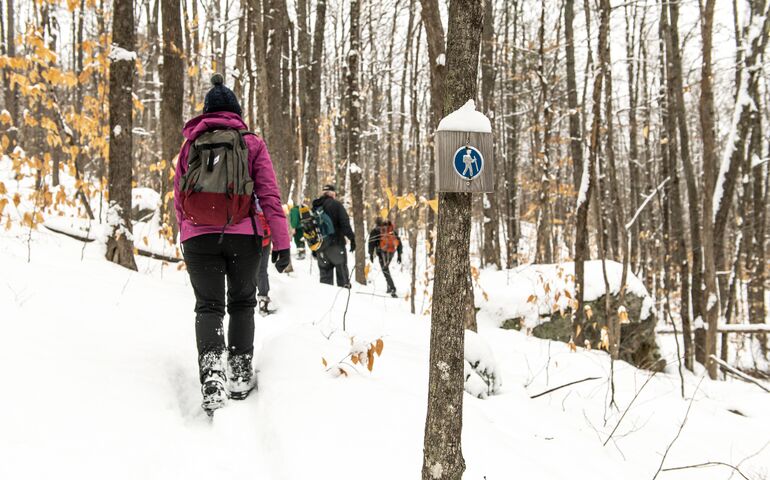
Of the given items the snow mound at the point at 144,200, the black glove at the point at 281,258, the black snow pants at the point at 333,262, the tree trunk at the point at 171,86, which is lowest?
the black snow pants at the point at 333,262

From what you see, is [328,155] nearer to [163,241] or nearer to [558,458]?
[163,241]

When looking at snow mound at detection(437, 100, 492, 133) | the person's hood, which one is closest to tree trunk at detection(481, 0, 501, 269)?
the person's hood

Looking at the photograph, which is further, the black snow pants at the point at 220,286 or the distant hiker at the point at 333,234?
the distant hiker at the point at 333,234

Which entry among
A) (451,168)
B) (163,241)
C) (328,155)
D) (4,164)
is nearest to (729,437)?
(451,168)

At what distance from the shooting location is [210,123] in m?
2.67

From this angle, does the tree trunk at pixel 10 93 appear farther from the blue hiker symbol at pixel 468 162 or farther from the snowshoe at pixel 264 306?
the blue hiker symbol at pixel 468 162

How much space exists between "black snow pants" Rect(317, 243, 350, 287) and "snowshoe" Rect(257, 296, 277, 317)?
2433 millimetres

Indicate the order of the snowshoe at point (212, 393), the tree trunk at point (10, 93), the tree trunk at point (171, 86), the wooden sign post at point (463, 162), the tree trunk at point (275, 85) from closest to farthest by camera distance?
the wooden sign post at point (463, 162), the snowshoe at point (212, 393), the tree trunk at point (171, 86), the tree trunk at point (275, 85), the tree trunk at point (10, 93)

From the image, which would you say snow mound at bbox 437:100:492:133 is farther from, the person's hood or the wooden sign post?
the person's hood

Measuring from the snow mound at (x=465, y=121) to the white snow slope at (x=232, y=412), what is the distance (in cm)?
155

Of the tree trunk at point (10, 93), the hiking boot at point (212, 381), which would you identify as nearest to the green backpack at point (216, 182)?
the hiking boot at point (212, 381)

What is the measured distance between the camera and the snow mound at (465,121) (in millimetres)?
1727

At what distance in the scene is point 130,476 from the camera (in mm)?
1893

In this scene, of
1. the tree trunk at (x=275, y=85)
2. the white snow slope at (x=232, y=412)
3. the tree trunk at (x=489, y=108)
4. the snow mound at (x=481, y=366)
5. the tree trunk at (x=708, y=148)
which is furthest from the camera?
the tree trunk at (x=489, y=108)
